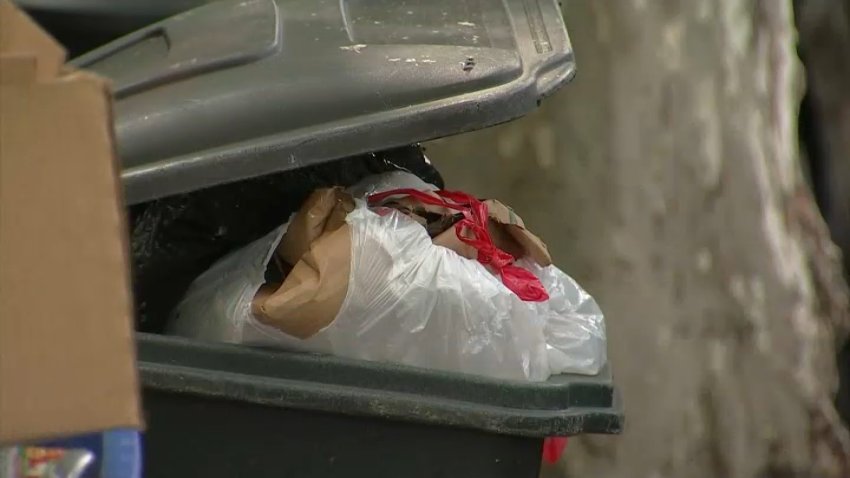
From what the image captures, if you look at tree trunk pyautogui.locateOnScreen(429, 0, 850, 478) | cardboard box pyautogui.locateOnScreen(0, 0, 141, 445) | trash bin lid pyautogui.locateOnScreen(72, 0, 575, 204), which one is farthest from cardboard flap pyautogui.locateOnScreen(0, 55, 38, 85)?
tree trunk pyautogui.locateOnScreen(429, 0, 850, 478)

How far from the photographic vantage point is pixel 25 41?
46 cm

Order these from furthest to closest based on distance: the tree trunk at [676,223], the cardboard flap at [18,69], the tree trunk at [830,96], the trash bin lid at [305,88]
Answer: the tree trunk at [830,96] → the tree trunk at [676,223] → the trash bin lid at [305,88] → the cardboard flap at [18,69]

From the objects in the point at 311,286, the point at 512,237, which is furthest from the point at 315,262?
the point at 512,237

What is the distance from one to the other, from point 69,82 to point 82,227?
8 centimetres

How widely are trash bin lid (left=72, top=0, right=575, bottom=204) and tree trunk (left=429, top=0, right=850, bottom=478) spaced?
1.82 feet

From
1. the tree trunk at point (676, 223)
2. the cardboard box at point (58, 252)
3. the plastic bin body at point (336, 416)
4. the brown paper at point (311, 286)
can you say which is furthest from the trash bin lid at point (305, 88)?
the tree trunk at point (676, 223)

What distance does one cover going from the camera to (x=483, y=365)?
0.94 m

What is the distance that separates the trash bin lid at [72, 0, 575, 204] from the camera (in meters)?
0.86

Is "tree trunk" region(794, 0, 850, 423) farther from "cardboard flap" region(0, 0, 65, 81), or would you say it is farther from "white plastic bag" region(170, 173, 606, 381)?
"cardboard flap" region(0, 0, 65, 81)

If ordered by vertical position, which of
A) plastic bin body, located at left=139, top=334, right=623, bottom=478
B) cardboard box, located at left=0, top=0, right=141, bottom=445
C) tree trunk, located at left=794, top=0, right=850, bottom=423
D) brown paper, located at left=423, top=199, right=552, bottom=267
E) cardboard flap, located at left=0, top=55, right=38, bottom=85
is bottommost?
tree trunk, located at left=794, top=0, right=850, bottom=423

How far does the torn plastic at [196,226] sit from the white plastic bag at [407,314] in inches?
3.1

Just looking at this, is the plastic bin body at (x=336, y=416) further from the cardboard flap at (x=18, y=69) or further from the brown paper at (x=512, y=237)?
the cardboard flap at (x=18, y=69)

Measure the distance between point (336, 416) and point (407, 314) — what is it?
137 mm

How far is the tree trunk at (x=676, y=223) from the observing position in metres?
1.63
